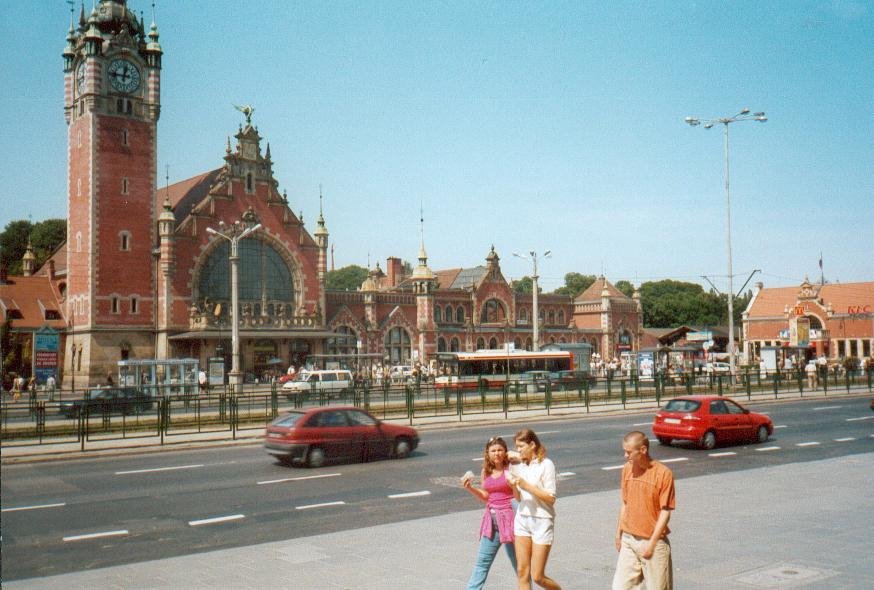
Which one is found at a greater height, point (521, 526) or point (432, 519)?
point (521, 526)

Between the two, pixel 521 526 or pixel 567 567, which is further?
pixel 567 567

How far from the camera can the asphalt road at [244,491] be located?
37.2 feet

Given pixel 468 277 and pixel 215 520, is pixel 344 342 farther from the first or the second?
pixel 215 520

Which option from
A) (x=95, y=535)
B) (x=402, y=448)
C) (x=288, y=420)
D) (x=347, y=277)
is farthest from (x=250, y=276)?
(x=347, y=277)

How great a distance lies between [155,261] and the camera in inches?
2274

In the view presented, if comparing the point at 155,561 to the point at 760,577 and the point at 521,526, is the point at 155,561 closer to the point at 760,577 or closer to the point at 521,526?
the point at 521,526

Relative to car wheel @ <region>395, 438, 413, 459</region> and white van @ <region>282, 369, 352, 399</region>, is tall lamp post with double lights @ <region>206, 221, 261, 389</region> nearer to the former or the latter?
white van @ <region>282, 369, 352, 399</region>

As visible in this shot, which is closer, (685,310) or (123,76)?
(123,76)

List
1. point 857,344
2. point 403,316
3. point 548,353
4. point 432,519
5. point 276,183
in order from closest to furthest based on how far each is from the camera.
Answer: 1. point 432,519
2. point 548,353
3. point 276,183
4. point 403,316
5. point 857,344

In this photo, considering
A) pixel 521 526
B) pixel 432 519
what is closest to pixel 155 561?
pixel 432 519

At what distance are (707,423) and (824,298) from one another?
79.5m

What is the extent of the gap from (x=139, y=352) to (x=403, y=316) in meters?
23.8

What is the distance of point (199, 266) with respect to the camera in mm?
58562

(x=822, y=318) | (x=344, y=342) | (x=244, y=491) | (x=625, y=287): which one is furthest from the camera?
(x=625, y=287)
